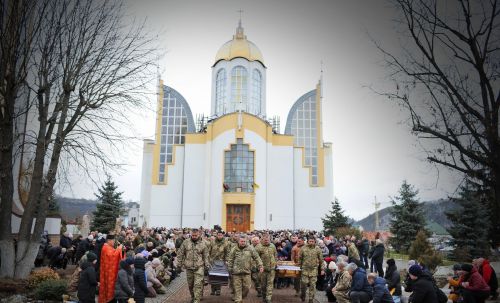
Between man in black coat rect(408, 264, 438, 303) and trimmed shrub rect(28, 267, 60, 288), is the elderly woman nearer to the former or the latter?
man in black coat rect(408, 264, 438, 303)

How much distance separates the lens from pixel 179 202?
123 ft

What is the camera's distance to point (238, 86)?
42.4 metres

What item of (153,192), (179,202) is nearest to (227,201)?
(179,202)

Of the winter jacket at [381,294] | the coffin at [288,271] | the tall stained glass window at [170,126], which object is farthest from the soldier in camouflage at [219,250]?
the tall stained glass window at [170,126]

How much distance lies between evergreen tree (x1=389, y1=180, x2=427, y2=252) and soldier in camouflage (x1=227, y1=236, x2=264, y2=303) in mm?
19175

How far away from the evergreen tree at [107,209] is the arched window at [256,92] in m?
16.0

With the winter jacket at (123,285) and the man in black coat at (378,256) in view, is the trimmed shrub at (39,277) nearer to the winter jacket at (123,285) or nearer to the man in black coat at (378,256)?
the winter jacket at (123,285)

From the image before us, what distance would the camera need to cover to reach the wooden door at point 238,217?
3494 cm

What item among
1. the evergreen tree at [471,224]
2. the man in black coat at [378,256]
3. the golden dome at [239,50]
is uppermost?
the golden dome at [239,50]

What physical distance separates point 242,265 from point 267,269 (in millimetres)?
1169

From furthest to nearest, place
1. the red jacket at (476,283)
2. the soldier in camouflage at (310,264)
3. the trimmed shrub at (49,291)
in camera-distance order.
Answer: the soldier in camouflage at (310,264)
the trimmed shrub at (49,291)
the red jacket at (476,283)

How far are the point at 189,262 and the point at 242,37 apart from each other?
125 feet

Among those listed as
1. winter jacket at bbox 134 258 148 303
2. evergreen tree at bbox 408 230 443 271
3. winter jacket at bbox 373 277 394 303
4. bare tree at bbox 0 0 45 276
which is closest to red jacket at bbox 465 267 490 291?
winter jacket at bbox 373 277 394 303

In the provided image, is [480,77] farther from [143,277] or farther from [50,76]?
[50,76]
